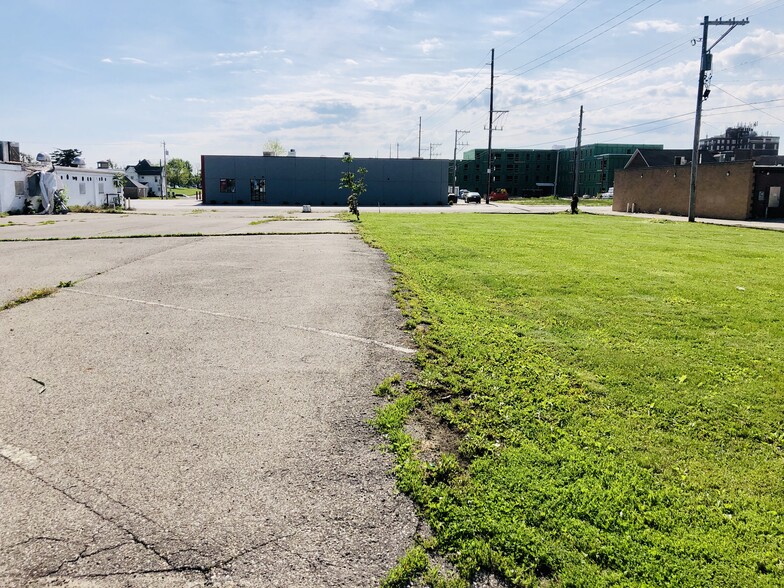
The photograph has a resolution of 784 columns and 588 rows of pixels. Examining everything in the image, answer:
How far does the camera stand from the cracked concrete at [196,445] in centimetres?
270

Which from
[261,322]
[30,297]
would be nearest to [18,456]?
[261,322]

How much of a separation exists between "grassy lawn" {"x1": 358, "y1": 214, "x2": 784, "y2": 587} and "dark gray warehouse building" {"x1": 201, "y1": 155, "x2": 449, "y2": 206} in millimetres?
65066

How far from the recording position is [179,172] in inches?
6230

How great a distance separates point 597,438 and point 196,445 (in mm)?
2826

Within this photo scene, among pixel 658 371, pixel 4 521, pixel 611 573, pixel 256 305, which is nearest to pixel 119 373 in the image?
pixel 4 521

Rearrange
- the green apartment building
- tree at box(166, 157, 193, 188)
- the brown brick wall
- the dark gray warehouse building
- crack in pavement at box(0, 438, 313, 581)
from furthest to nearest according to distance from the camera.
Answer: tree at box(166, 157, 193, 188), the green apartment building, the dark gray warehouse building, the brown brick wall, crack in pavement at box(0, 438, 313, 581)

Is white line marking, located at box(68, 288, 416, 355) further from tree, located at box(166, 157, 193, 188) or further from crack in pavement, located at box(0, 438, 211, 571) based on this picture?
tree, located at box(166, 157, 193, 188)

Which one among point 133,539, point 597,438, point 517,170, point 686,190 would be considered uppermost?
point 517,170

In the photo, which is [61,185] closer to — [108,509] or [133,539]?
[108,509]

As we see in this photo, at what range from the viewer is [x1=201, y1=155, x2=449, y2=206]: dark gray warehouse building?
70.4m

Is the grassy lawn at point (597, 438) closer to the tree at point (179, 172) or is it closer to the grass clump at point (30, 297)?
the grass clump at point (30, 297)

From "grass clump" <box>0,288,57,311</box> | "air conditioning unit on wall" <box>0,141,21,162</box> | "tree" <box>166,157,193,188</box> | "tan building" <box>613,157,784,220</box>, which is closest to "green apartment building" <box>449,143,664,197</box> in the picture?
"tree" <box>166,157,193,188</box>

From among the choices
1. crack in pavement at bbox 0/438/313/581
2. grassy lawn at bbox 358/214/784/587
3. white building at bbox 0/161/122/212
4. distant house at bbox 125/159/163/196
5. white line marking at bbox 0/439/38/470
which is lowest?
crack in pavement at bbox 0/438/313/581

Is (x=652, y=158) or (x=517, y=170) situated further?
(x=517, y=170)
